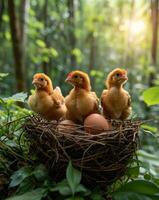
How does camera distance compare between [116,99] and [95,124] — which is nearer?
[95,124]

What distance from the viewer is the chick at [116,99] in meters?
1.65

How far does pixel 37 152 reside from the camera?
61.0 inches

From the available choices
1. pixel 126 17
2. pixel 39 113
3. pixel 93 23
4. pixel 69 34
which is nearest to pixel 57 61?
pixel 69 34

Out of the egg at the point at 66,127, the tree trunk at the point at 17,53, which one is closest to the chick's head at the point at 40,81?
the egg at the point at 66,127

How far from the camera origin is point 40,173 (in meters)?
1.49

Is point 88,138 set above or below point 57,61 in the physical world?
below

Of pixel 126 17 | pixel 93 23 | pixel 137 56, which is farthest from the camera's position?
pixel 137 56

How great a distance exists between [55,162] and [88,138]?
16 centimetres

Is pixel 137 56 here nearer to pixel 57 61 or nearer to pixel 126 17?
pixel 126 17

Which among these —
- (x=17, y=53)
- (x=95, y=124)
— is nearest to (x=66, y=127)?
(x=95, y=124)

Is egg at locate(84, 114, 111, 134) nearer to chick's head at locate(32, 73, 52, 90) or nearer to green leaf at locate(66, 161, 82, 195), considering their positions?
green leaf at locate(66, 161, 82, 195)

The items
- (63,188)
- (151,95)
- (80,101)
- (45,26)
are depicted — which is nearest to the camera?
(63,188)

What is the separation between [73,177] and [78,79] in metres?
0.44

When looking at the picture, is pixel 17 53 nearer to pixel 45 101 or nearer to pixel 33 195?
pixel 45 101
